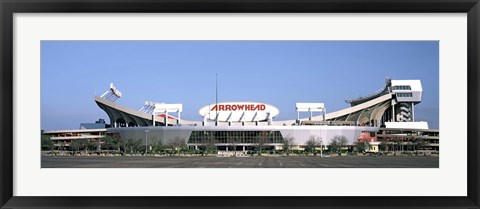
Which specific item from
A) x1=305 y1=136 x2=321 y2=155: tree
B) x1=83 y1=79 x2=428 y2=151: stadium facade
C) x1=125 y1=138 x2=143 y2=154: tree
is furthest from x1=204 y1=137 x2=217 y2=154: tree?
x1=305 y1=136 x2=321 y2=155: tree

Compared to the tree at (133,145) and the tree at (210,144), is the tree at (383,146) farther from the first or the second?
the tree at (133,145)

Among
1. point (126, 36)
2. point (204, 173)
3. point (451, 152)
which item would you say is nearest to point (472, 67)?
point (451, 152)

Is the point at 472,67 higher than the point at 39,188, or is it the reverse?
the point at 472,67

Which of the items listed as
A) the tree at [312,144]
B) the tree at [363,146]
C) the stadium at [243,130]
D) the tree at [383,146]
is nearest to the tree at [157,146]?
the stadium at [243,130]

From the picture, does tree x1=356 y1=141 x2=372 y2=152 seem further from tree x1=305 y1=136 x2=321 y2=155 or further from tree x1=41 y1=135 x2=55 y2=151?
tree x1=41 y1=135 x2=55 y2=151

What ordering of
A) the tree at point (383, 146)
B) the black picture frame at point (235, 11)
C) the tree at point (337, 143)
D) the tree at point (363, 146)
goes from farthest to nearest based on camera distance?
the tree at point (383, 146) → the tree at point (337, 143) → the tree at point (363, 146) → the black picture frame at point (235, 11)

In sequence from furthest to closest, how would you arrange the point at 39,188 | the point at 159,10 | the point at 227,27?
1. the point at 227,27
2. the point at 39,188
3. the point at 159,10

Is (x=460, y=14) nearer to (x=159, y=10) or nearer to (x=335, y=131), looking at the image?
(x=159, y=10)
